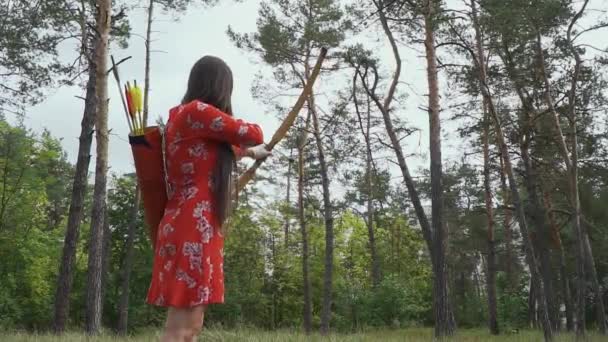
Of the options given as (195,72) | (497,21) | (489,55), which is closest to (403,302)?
(489,55)

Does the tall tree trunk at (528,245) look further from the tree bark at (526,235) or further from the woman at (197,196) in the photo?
the woman at (197,196)

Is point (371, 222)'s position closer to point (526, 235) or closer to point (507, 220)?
point (507, 220)

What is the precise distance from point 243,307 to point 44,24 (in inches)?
834

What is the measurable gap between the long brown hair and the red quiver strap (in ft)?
0.72

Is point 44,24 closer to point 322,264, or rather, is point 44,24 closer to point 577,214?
point 577,214

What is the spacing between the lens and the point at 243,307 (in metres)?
30.7

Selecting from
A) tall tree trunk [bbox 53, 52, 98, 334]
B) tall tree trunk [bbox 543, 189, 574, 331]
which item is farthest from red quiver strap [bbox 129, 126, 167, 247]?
tall tree trunk [bbox 543, 189, 574, 331]

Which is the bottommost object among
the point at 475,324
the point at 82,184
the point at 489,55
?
the point at 475,324

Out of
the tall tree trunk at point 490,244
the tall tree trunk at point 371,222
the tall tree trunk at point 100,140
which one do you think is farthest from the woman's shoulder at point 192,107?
the tall tree trunk at point 371,222

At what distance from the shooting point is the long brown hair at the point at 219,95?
2.42m

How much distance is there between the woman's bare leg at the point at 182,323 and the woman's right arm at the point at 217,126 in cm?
67

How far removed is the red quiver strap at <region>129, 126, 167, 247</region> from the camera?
2.41 metres

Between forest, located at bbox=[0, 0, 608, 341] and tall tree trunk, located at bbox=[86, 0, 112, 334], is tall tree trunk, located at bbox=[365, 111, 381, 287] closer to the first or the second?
forest, located at bbox=[0, 0, 608, 341]

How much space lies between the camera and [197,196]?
7.79ft
